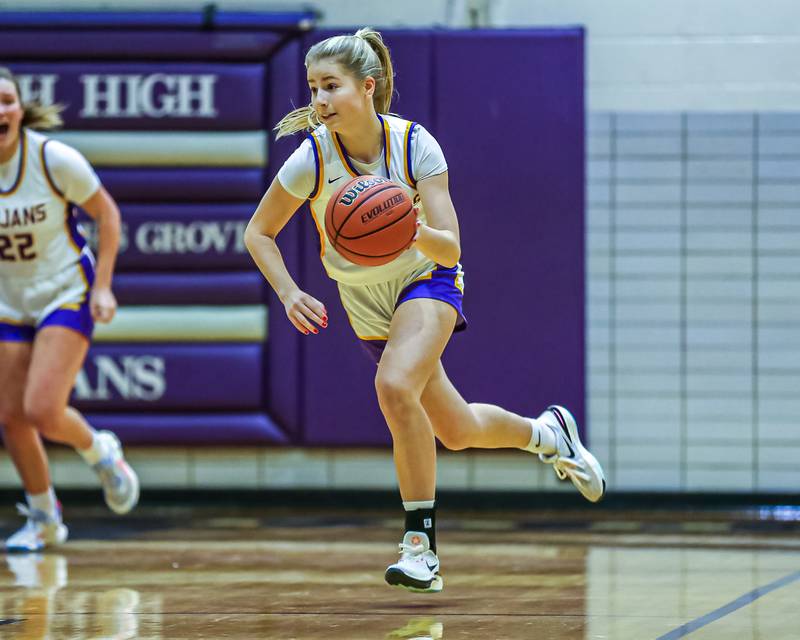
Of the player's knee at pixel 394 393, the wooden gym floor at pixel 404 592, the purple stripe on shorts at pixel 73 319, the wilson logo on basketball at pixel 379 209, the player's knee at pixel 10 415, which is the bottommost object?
the wooden gym floor at pixel 404 592

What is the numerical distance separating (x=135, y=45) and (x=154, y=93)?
10.4 inches

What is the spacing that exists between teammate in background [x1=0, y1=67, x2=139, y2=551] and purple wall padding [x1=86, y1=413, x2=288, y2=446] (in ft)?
5.04

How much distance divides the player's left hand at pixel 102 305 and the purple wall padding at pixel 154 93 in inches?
76.2

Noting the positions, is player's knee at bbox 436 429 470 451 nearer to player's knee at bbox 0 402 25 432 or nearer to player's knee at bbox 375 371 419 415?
player's knee at bbox 375 371 419 415

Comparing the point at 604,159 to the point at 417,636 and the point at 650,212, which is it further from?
the point at 417,636

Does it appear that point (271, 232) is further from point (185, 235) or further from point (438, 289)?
point (185, 235)

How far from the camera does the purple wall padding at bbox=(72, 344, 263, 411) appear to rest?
22.0 ft

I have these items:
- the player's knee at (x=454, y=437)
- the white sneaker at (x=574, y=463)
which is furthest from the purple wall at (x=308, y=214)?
the player's knee at (x=454, y=437)

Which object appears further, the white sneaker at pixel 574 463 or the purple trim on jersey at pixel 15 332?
the purple trim on jersey at pixel 15 332

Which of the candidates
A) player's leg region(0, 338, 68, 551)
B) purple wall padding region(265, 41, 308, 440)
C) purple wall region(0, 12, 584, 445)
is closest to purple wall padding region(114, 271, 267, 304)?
purple wall region(0, 12, 584, 445)

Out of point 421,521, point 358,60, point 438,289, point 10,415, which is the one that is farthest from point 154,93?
point 421,521

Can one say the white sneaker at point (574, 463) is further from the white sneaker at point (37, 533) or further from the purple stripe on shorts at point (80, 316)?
the white sneaker at point (37, 533)

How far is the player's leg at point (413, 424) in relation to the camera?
3480 mm

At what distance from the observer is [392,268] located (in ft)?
12.1
